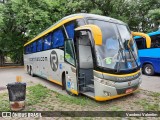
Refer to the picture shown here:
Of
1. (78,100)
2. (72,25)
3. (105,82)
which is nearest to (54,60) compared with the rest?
(72,25)

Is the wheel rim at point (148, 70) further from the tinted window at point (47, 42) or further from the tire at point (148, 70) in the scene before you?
the tinted window at point (47, 42)

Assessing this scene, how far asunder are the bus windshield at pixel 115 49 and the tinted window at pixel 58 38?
204 centimetres

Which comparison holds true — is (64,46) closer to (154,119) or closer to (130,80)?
(130,80)

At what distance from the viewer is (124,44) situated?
738 centimetres

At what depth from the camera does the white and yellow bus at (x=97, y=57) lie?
6.70m

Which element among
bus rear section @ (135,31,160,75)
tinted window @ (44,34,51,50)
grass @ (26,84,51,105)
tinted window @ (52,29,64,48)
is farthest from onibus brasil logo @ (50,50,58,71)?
bus rear section @ (135,31,160,75)

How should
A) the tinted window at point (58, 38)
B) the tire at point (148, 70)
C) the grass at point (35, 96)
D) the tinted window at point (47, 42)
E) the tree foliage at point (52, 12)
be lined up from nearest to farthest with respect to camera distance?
1. the grass at point (35, 96)
2. the tinted window at point (58, 38)
3. the tinted window at point (47, 42)
4. the tire at point (148, 70)
5. the tree foliage at point (52, 12)

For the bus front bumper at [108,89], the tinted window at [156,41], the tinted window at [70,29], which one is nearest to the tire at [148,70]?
the tinted window at [156,41]

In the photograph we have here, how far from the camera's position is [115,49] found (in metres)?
7.09

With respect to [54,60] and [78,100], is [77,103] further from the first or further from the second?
[54,60]

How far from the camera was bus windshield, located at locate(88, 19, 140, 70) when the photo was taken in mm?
6801

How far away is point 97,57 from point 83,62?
1.16 m

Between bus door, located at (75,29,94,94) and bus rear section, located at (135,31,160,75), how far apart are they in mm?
6977

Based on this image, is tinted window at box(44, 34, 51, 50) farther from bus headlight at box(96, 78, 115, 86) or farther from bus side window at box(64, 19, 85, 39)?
bus headlight at box(96, 78, 115, 86)
